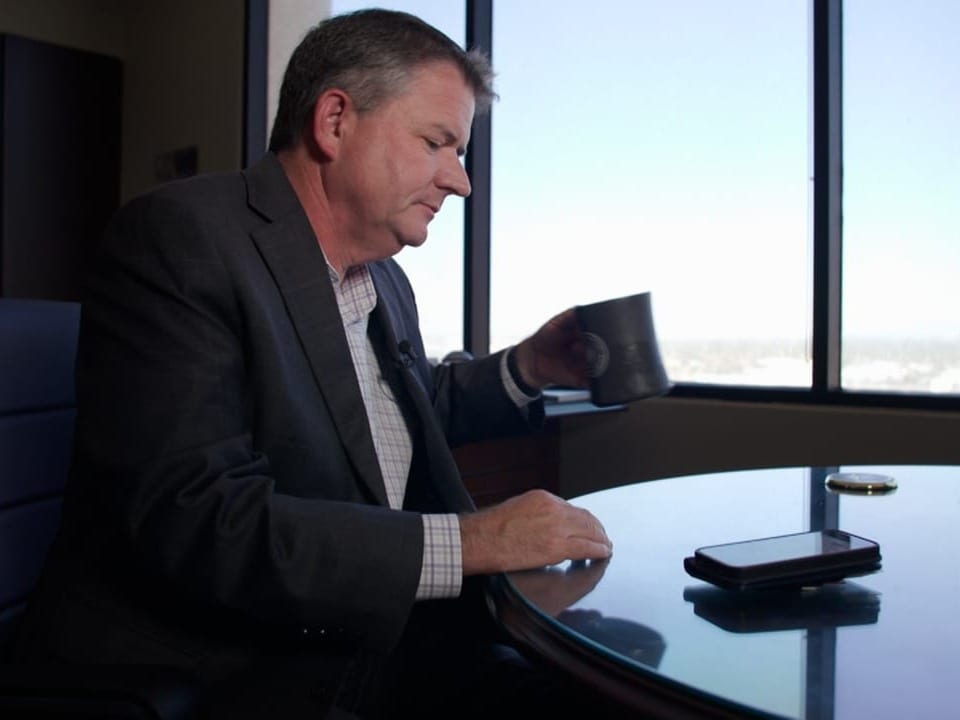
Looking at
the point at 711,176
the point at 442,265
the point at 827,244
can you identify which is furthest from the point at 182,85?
the point at 827,244

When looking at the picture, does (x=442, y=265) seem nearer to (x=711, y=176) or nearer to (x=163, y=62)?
(x=711, y=176)

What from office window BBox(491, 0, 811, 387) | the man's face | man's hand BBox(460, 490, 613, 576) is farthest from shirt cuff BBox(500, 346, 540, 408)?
office window BBox(491, 0, 811, 387)

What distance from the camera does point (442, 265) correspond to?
335 centimetres

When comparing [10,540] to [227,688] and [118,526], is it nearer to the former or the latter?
[118,526]

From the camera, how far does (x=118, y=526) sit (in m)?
0.90

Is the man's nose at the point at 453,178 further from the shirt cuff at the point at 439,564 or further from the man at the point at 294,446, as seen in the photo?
the shirt cuff at the point at 439,564

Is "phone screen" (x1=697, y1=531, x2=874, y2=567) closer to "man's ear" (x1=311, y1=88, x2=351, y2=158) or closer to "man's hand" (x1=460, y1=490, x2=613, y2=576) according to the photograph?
"man's hand" (x1=460, y1=490, x2=613, y2=576)

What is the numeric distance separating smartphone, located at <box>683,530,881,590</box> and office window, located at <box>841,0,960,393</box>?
1662 mm

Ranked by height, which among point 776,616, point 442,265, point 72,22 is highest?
point 72,22

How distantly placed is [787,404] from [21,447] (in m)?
2.03

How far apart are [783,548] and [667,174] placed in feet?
7.02

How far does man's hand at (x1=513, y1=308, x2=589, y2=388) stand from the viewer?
1520 millimetres

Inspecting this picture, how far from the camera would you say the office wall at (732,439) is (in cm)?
220

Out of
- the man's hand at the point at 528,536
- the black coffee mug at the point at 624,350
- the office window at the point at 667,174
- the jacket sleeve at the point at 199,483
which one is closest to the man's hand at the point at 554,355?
the black coffee mug at the point at 624,350
